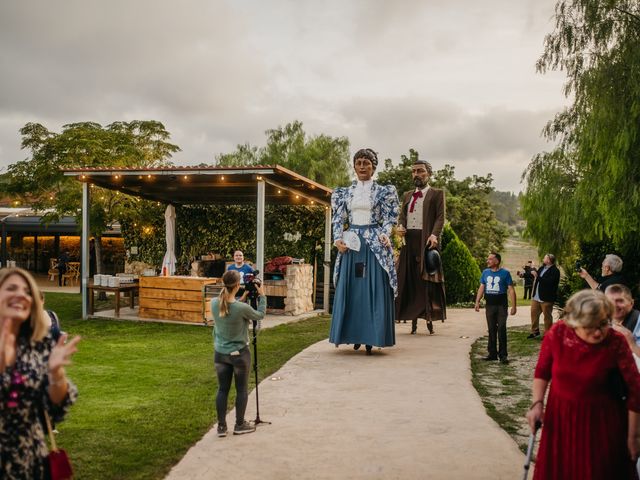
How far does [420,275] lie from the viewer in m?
9.38

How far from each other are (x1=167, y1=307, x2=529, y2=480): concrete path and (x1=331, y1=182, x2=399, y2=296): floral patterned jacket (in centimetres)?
121

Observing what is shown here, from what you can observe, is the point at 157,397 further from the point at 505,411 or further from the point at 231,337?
the point at 505,411

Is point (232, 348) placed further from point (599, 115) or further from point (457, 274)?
point (457, 274)

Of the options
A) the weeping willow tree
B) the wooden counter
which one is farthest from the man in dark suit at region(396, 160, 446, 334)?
the wooden counter

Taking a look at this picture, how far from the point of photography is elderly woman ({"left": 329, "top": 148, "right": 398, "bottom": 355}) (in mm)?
7555

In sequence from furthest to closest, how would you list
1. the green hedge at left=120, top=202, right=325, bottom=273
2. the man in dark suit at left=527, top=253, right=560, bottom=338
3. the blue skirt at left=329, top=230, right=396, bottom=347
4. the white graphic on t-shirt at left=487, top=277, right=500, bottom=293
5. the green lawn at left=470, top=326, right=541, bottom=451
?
the green hedge at left=120, top=202, right=325, bottom=273 → the man in dark suit at left=527, top=253, right=560, bottom=338 → the white graphic on t-shirt at left=487, top=277, right=500, bottom=293 → the blue skirt at left=329, top=230, right=396, bottom=347 → the green lawn at left=470, top=326, right=541, bottom=451

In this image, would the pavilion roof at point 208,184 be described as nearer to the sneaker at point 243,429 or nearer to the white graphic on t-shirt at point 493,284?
the white graphic on t-shirt at point 493,284

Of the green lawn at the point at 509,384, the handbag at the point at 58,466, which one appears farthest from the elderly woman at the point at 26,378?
the green lawn at the point at 509,384

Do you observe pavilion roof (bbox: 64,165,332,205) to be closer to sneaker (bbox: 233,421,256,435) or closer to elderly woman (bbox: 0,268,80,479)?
sneaker (bbox: 233,421,256,435)

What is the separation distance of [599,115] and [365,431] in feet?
20.0

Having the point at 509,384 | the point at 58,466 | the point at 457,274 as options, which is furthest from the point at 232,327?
the point at 457,274

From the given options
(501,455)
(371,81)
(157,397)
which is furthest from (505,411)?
(371,81)

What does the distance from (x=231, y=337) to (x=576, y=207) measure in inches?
A: 261

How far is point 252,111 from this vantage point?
4903cm
